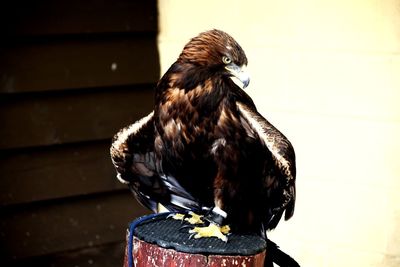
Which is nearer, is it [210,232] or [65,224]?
[210,232]

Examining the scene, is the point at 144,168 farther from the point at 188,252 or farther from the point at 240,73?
the point at 188,252

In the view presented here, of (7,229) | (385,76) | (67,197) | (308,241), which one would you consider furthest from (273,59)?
(7,229)

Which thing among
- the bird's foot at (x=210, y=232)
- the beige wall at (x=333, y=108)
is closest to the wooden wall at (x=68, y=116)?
the beige wall at (x=333, y=108)

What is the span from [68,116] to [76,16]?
498 mm

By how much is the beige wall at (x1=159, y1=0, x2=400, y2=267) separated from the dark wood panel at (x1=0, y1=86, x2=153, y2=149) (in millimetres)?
616

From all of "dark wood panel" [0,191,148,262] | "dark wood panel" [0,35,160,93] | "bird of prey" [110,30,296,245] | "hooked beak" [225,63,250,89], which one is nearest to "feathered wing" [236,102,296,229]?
"bird of prey" [110,30,296,245]

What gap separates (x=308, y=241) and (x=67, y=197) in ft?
4.09

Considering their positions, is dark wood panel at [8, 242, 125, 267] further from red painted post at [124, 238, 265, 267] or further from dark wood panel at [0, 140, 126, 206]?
red painted post at [124, 238, 265, 267]

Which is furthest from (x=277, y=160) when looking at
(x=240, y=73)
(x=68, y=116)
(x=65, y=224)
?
(x=65, y=224)

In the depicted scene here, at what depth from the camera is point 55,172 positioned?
13.7 feet

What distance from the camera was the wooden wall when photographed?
398 cm

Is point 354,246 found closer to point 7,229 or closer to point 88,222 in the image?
point 88,222

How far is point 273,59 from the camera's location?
3.92 m

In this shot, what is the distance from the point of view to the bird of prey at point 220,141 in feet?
9.55
